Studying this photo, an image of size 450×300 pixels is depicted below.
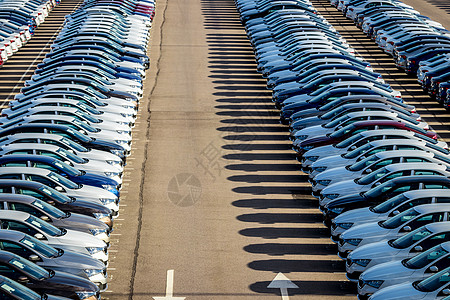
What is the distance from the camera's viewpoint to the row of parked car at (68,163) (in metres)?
13.8

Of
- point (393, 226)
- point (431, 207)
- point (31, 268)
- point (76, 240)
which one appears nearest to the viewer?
point (31, 268)

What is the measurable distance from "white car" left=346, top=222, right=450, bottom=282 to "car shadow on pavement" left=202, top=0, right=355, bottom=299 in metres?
0.73

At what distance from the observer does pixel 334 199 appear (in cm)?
1738

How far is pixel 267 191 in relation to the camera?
1986cm

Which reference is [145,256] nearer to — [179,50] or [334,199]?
[334,199]

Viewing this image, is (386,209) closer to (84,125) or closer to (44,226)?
(44,226)

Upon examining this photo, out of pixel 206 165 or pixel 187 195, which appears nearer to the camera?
pixel 187 195

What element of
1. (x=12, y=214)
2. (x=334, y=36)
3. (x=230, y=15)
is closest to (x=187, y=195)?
(x=12, y=214)

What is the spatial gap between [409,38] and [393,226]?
61.5 feet

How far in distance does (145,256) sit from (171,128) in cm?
892

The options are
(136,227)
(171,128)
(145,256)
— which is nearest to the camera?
(145,256)

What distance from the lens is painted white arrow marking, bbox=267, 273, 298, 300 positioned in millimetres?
14952

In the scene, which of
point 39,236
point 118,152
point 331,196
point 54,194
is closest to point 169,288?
point 39,236
